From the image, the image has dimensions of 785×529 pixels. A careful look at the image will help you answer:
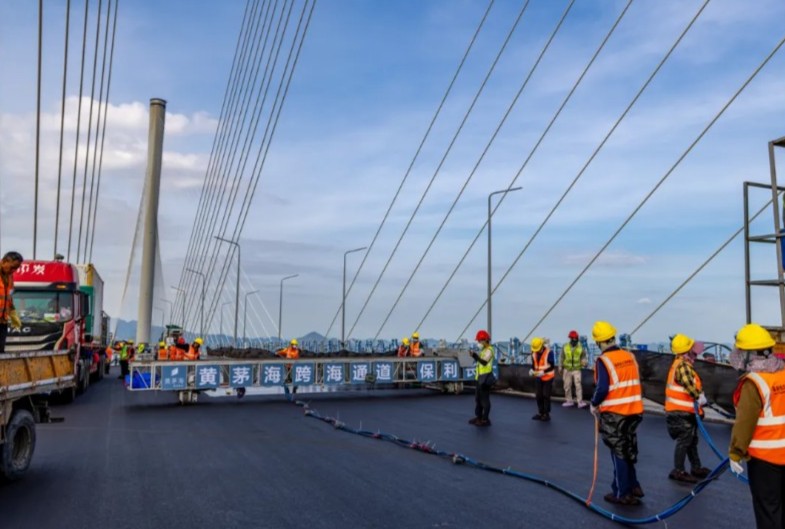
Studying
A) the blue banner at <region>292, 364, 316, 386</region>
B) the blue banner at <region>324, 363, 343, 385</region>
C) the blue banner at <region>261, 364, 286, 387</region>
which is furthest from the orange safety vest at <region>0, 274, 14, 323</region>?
the blue banner at <region>324, 363, 343, 385</region>

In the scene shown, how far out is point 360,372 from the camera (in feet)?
70.7

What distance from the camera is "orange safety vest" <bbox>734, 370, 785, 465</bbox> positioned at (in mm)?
4816

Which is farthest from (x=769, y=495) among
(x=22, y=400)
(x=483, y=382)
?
(x=483, y=382)

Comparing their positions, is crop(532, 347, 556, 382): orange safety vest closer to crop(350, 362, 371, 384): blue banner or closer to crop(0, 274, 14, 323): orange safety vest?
crop(350, 362, 371, 384): blue banner

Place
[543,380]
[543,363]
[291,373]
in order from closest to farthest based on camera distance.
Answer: [543,380] < [543,363] < [291,373]

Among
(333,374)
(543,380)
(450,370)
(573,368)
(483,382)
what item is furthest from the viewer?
(450,370)

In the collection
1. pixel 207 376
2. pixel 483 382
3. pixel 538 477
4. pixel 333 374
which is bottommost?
pixel 538 477

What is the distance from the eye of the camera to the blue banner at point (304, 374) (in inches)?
792

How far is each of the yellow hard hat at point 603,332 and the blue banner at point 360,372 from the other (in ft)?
46.6

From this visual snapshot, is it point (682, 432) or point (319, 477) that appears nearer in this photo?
point (319, 477)

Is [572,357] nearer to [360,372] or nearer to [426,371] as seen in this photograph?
[426,371]

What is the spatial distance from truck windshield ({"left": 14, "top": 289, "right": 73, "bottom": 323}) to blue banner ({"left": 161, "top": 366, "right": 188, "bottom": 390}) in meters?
3.36

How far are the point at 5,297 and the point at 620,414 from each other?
7440 mm

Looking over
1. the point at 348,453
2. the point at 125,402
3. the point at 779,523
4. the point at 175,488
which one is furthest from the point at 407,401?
the point at 779,523
